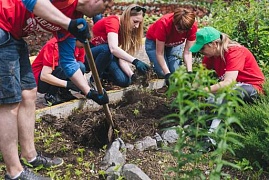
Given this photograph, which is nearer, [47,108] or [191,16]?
[47,108]

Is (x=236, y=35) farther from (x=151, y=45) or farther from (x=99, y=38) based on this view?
(x=99, y=38)

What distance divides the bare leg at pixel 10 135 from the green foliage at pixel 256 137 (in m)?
1.68

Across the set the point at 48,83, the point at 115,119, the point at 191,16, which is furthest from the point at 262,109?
the point at 48,83

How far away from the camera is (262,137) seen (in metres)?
4.05

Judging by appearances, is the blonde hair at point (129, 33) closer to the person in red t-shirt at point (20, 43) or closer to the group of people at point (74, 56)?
the group of people at point (74, 56)

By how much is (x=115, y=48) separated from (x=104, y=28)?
42 centimetres

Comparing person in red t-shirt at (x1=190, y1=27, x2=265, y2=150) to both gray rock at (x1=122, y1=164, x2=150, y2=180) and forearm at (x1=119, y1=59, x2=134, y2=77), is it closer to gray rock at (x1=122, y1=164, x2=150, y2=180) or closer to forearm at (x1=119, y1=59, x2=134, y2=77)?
gray rock at (x1=122, y1=164, x2=150, y2=180)

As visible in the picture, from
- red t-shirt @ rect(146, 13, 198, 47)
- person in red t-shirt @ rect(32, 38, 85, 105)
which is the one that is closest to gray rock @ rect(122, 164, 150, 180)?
person in red t-shirt @ rect(32, 38, 85, 105)

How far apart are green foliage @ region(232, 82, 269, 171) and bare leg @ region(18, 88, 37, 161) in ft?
5.24

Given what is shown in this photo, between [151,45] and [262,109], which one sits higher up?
[262,109]

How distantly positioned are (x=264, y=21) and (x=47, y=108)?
321cm

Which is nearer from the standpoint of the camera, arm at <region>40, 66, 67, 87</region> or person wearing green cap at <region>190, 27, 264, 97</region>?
person wearing green cap at <region>190, 27, 264, 97</region>

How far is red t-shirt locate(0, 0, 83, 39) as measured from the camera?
11.8 ft

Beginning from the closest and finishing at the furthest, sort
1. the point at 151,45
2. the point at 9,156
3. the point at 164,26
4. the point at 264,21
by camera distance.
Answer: the point at 9,156 → the point at 164,26 → the point at 151,45 → the point at 264,21
